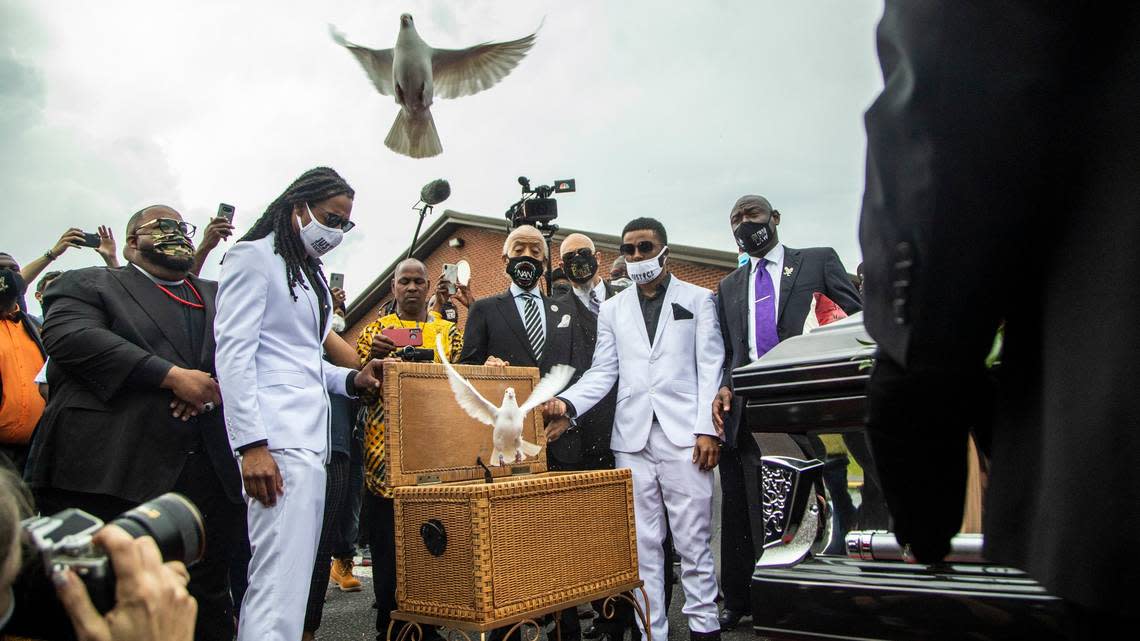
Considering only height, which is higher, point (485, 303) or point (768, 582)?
point (485, 303)

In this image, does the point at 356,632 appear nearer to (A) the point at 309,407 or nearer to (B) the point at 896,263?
(A) the point at 309,407

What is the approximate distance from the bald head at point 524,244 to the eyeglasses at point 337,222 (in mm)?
1467

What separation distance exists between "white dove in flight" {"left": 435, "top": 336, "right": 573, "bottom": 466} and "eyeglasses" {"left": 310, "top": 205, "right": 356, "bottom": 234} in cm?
57

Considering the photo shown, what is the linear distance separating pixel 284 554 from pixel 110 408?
92 centimetres

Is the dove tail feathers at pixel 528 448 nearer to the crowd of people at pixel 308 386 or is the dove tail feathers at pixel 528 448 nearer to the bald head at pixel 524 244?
the crowd of people at pixel 308 386

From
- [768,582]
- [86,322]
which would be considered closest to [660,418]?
[768,582]

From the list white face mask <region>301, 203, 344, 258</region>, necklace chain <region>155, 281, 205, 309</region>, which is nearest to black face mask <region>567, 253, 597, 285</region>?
white face mask <region>301, 203, 344, 258</region>

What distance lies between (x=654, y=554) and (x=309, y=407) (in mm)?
1809

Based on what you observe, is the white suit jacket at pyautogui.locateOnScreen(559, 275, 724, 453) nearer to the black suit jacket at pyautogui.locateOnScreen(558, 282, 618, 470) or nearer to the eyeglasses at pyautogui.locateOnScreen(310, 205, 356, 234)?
the black suit jacket at pyautogui.locateOnScreen(558, 282, 618, 470)

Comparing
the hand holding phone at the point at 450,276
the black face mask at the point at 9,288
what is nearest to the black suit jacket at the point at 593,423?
the hand holding phone at the point at 450,276

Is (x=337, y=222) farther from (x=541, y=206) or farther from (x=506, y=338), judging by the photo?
(x=541, y=206)

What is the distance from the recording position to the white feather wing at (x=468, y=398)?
312 centimetres

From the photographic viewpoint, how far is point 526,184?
7.18m

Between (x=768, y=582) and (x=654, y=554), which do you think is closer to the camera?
(x=768, y=582)
